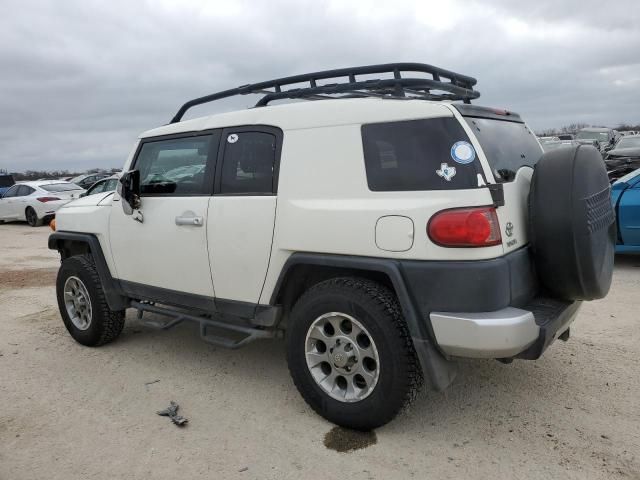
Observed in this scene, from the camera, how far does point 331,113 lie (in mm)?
3174

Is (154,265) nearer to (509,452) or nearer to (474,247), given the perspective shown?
(474,247)

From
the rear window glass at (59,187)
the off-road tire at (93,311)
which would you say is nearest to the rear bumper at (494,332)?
the off-road tire at (93,311)

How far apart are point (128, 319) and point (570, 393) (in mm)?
4284

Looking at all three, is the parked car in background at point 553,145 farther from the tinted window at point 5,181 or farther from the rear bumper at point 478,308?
the tinted window at point 5,181

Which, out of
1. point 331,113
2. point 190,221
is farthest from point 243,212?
point 331,113

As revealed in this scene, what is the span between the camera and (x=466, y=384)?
375 cm

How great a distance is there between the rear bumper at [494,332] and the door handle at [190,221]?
174 centimetres

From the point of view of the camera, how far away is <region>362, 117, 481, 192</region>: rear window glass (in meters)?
2.77

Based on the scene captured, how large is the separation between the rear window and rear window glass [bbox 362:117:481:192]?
6.8 inches

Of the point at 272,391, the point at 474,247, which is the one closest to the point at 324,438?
the point at 272,391

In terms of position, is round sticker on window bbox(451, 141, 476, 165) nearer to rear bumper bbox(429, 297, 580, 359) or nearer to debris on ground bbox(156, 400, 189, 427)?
rear bumper bbox(429, 297, 580, 359)

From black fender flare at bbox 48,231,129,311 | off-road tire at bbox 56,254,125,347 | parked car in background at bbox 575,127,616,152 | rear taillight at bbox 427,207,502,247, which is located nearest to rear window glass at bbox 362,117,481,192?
rear taillight at bbox 427,207,502,247

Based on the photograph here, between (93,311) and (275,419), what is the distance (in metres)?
2.17

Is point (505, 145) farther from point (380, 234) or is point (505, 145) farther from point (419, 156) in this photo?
point (380, 234)
